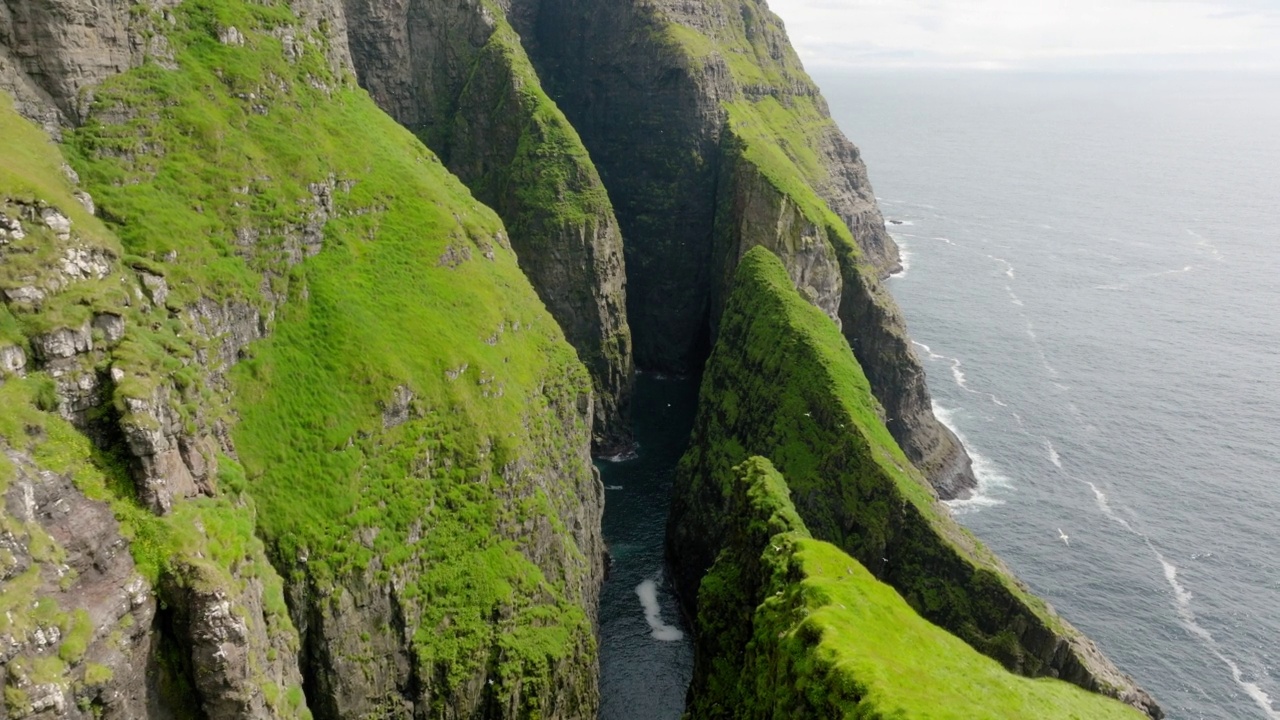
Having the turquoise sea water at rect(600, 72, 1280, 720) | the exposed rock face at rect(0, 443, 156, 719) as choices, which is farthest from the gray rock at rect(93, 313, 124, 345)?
the turquoise sea water at rect(600, 72, 1280, 720)

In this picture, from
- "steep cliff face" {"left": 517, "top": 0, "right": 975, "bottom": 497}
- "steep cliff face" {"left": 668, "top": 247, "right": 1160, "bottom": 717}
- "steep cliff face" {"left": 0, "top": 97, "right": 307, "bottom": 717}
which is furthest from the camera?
"steep cliff face" {"left": 517, "top": 0, "right": 975, "bottom": 497}

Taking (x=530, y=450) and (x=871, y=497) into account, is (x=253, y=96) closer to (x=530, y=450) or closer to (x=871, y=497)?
(x=530, y=450)

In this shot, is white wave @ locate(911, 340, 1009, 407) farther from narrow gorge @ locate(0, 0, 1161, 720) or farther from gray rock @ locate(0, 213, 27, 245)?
gray rock @ locate(0, 213, 27, 245)

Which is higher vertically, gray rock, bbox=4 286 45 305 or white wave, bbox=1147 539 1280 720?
gray rock, bbox=4 286 45 305

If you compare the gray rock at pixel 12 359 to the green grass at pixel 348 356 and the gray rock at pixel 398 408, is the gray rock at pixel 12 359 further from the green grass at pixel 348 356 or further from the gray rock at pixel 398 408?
the gray rock at pixel 398 408

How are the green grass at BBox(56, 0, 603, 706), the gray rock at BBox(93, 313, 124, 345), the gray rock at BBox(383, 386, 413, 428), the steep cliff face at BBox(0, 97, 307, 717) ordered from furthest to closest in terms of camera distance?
the gray rock at BBox(383, 386, 413, 428)
the green grass at BBox(56, 0, 603, 706)
the gray rock at BBox(93, 313, 124, 345)
the steep cliff face at BBox(0, 97, 307, 717)

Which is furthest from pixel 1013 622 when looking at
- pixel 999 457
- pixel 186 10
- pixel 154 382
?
pixel 186 10

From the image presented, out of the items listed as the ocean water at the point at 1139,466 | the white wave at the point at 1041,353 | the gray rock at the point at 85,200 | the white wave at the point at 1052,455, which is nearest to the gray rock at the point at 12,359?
the gray rock at the point at 85,200
